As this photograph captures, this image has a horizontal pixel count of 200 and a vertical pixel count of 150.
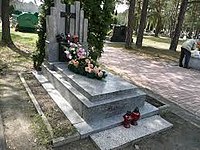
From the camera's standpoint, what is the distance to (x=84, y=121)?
483cm

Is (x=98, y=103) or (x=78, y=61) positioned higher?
(x=78, y=61)

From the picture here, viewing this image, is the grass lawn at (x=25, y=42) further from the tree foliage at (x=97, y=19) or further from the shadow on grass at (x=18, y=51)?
the tree foliage at (x=97, y=19)

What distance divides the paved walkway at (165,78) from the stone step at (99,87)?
198 centimetres

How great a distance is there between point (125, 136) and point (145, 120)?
2.88ft

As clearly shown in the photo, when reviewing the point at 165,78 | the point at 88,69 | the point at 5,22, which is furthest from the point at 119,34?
the point at 88,69

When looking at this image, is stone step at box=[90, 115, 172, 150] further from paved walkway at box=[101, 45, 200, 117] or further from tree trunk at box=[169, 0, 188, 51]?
tree trunk at box=[169, 0, 188, 51]

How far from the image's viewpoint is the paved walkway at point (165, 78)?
718cm

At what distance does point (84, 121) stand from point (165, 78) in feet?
18.0

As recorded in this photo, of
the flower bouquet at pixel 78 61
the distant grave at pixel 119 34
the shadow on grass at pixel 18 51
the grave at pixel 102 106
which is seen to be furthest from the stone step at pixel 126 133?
the distant grave at pixel 119 34

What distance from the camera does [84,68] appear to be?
6070 mm

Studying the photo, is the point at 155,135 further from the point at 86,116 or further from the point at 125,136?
the point at 86,116

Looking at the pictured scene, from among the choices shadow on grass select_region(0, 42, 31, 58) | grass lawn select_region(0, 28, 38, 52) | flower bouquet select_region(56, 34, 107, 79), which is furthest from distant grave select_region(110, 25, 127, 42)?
flower bouquet select_region(56, 34, 107, 79)

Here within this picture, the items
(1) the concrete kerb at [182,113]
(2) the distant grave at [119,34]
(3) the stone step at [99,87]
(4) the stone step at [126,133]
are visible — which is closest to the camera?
(4) the stone step at [126,133]

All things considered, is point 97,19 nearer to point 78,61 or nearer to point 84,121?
point 78,61
